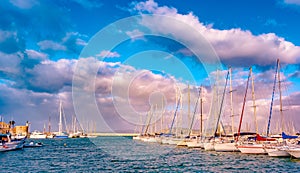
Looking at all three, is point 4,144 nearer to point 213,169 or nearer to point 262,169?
point 213,169

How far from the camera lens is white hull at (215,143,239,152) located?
67681 mm

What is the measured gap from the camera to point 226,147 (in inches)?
2719

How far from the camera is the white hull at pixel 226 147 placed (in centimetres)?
6768

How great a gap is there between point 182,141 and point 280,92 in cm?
4100

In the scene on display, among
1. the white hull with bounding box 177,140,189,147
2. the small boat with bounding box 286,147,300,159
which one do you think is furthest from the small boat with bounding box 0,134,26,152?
the small boat with bounding box 286,147,300,159

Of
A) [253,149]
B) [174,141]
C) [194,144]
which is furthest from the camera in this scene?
[174,141]

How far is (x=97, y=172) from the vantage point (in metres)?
41.0

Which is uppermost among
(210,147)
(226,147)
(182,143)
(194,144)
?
(226,147)

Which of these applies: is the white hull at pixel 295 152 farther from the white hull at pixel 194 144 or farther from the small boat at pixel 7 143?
the small boat at pixel 7 143

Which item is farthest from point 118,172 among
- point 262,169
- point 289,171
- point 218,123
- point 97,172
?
point 218,123

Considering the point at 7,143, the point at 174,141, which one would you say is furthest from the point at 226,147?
the point at 7,143

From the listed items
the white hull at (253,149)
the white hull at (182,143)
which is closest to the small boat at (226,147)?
the white hull at (253,149)

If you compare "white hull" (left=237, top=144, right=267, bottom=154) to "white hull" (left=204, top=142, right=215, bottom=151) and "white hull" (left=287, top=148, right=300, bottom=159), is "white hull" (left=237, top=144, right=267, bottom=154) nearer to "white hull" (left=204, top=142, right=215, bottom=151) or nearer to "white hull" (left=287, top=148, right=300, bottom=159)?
"white hull" (left=287, top=148, right=300, bottom=159)

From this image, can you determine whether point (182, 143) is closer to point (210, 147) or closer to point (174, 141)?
point (174, 141)
